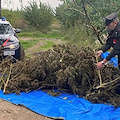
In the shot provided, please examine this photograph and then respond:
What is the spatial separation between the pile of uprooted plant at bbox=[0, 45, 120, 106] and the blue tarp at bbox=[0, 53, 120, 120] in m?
0.19

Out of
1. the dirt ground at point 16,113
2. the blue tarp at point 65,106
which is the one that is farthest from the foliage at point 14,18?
the dirt ground at point 16,113

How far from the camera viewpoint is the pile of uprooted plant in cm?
491

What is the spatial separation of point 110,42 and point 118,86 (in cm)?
105

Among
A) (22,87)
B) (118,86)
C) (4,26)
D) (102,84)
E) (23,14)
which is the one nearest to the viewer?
(102,84)

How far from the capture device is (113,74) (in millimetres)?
5215

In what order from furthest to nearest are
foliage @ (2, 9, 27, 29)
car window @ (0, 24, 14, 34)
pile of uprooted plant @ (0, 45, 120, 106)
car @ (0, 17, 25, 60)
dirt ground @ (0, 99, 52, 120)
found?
foliage @ (2, 9, 27, 29) → car window @ (0, 24, 14, 34) → car @ (0, 17, 25, 60) → pile of uprooted plant @ (0, 45, 120, 106) → dirt ground @ (0, 99, 52, 120)

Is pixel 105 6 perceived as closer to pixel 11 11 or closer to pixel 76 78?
pixel 76 78

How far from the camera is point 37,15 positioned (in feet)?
82.8

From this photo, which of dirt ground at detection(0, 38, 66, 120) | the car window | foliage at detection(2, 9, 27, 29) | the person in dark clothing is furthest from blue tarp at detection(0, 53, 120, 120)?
foliage at detection(2, 9, 27, 29)

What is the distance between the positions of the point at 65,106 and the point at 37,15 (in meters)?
21.6

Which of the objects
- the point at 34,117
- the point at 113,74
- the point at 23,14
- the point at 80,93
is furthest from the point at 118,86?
the point at 23,14

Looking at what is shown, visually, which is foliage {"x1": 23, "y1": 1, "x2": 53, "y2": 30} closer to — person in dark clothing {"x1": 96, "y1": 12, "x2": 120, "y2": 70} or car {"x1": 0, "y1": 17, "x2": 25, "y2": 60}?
car {"x1": 0, "y1": 17, "x2": 25, "y2": 60}

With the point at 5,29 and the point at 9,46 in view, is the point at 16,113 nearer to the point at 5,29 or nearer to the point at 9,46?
the point at 9,46

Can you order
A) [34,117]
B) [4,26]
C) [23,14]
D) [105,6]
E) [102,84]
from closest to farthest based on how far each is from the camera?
[34,117]
[102,84]
[4,26]
[105,6]
[23,14]
